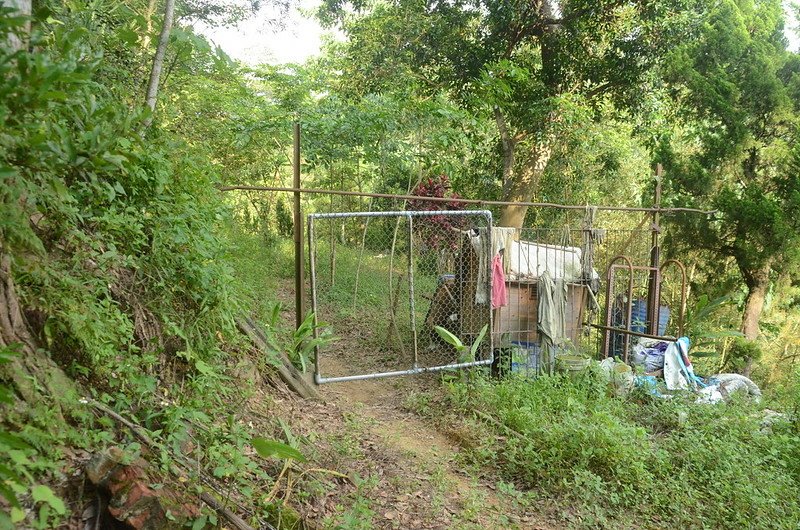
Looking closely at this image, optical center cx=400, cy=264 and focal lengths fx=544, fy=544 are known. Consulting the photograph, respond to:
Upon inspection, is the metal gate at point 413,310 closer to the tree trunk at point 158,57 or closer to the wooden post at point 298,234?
the wooden post at point 298,234

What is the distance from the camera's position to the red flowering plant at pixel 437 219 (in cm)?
761

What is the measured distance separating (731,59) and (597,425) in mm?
9244

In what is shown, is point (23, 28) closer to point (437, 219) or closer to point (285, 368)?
point (285, 368)

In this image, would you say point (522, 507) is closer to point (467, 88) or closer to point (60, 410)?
point (60, 410)

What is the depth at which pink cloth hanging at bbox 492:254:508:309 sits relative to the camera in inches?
241

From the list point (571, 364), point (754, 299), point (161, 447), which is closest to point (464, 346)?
point (571, 364)

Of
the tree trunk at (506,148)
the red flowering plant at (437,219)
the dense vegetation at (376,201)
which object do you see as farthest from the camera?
the tree trunk at (506,148)

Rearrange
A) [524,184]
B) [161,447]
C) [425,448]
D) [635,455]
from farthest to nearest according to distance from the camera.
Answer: [524,184] < [425,448] < [635,455] < [161,447]

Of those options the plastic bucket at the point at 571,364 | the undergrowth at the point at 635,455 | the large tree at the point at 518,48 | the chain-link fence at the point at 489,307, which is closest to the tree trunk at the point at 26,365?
the chain-link fence at the point at 489,307

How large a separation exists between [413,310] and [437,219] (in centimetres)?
396

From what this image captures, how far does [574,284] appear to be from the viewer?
688 centimetres

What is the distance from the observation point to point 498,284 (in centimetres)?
615

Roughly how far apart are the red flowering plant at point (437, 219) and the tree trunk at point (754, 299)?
19.0 ft

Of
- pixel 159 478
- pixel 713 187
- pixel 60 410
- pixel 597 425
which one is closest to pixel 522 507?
pixel 597 425
